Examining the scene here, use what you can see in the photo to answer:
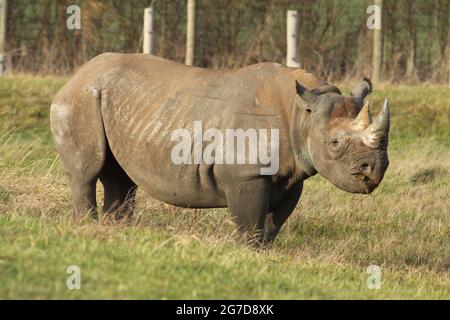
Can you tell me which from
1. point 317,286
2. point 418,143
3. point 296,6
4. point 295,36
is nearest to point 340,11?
point 296,6

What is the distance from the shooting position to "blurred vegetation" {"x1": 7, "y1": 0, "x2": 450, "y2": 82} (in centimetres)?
2231

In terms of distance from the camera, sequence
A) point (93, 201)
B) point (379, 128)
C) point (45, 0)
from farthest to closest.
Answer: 1. point (45, 0)
2. point (93, 201)
3. point (379, 128)

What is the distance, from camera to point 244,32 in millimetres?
23375

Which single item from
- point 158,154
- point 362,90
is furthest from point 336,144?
point 158,154

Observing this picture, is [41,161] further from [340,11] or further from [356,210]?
[340,11]

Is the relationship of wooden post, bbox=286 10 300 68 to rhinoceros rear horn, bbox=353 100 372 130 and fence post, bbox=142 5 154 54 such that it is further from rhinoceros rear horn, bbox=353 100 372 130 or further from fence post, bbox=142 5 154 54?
rhinoceros rear horn, bbox=353 100 372 130

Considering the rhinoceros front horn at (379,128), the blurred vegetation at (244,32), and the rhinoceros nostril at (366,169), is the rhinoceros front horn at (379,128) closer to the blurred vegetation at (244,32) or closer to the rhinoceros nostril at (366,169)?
the rhinoceros nostril at (366,169)

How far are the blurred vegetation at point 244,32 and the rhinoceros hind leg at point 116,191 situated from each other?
10.5 metres

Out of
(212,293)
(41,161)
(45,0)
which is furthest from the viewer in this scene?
(45,0)

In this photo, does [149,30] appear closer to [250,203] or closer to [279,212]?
[279,212]

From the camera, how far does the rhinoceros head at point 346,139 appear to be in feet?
31.2

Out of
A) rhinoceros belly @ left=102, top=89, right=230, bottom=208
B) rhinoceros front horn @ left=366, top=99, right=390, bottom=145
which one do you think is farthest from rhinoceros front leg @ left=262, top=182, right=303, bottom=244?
rhinoceros front horn @ left=366, top=99, right=390, bottom=145

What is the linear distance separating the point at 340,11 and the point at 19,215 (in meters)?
14.8

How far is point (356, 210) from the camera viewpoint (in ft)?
42.5
